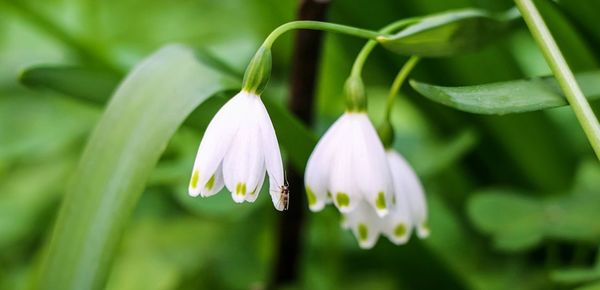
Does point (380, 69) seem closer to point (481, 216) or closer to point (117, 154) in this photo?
point (481, 216)

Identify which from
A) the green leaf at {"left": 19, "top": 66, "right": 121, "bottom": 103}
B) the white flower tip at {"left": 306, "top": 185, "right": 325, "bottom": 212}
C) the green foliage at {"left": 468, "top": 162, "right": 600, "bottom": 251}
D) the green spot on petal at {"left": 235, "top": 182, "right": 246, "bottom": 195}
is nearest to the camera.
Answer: the green spot on petal at {"left": 235, "top": 182, "right": 246, "bottom": 195}

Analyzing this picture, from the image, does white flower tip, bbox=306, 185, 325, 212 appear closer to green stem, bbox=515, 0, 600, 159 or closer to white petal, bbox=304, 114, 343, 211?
white petal, bbox=304, 114, 343, 211

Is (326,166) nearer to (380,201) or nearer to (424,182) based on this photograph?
(380,201)

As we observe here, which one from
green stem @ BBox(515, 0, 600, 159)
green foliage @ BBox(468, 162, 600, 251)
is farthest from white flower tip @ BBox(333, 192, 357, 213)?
green foliage @ BBox(468, 162, 600, 251)

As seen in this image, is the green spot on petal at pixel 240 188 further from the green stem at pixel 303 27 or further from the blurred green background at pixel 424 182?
the blurred green background at pixel 424 182

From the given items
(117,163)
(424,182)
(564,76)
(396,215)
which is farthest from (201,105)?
(424,182)

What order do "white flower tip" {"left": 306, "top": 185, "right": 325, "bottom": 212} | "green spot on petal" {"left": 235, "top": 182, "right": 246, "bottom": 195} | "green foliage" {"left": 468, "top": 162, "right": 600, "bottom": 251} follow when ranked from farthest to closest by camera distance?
"green foliage" {"left": 468, "top": 162, "right": 600, "bottom": 251}, "white flower tip" {"left": 306, "top": 185, "right": 325, "bottom": 212}, "green spot on petal" {"left": 235, "top": 182, "right": 246, "bottom": 195}
